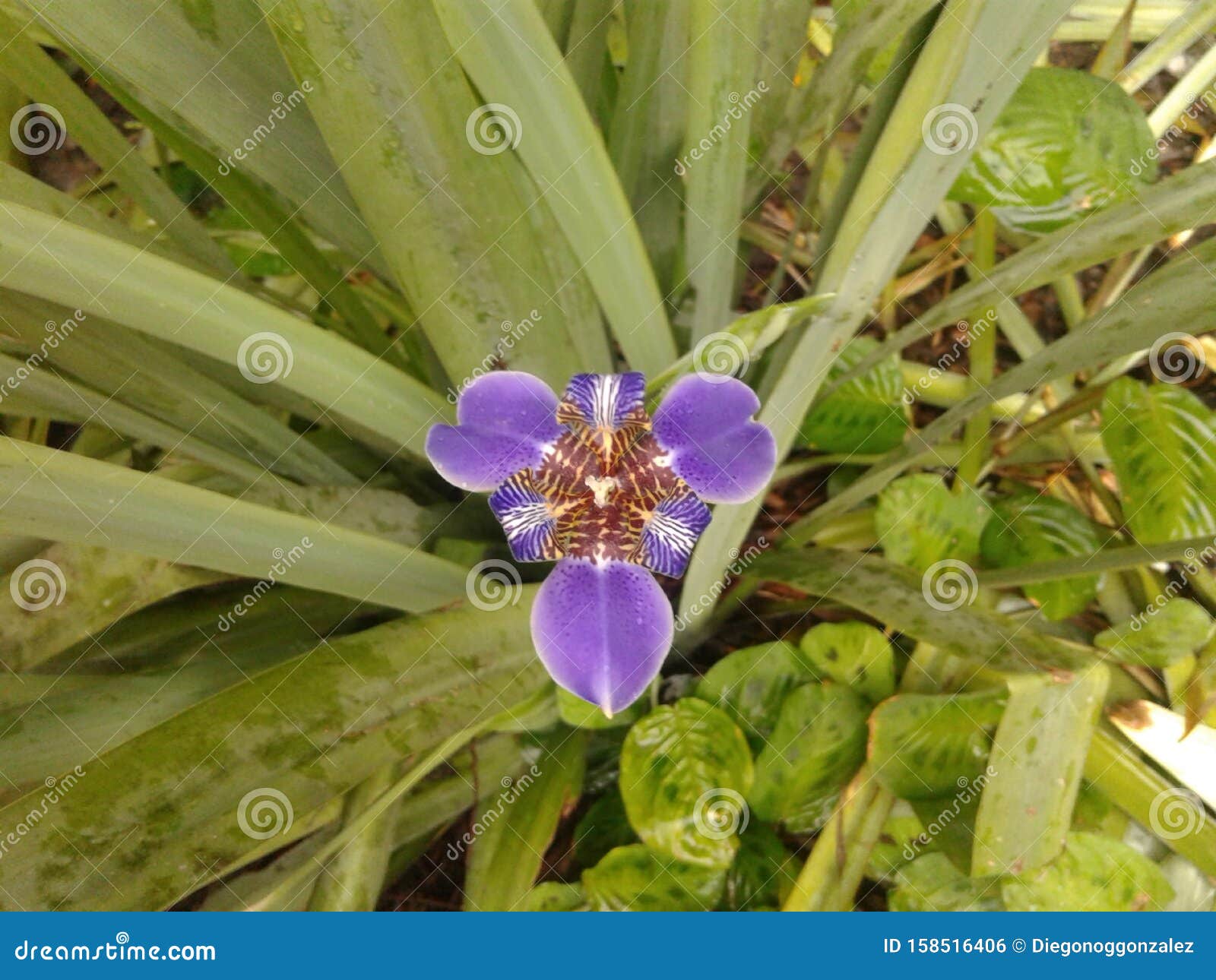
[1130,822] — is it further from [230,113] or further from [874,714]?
[230,113]

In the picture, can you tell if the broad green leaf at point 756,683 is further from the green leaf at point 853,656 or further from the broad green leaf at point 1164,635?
the broad green leaf at point 1164,635

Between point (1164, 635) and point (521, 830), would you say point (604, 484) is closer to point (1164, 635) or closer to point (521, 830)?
point (521, 830)

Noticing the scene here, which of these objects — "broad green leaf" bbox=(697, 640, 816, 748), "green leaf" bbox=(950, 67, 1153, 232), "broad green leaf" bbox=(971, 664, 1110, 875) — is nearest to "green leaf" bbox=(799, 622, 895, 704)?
"broad green leaf" bbox=(697, 640, 816, 748)

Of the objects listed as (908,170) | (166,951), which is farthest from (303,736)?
(908,170)

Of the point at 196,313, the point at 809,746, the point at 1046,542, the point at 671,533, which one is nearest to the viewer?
the point at 196,313

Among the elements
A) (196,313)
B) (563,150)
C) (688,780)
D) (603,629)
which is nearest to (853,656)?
(688,780)

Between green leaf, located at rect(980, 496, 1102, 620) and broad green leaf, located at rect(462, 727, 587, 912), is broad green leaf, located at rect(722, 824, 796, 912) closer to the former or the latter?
broad green leaf, located at rect(462, 727, 587, 912)

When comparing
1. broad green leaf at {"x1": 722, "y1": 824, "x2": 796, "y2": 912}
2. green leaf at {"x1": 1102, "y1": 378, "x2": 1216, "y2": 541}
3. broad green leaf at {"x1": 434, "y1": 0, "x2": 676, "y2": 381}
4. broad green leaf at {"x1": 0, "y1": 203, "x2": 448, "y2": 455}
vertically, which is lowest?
broad green leaf at {"x1": 722, "y1": 824, "x2": 796, "y2": 912}
